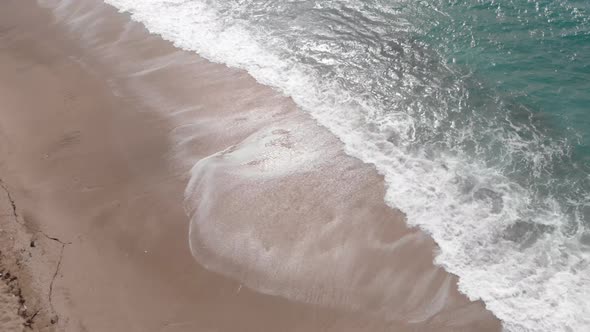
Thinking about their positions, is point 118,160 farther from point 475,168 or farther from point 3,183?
point 475,168

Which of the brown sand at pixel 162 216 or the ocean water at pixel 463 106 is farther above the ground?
the ocean water at pixel 463 106

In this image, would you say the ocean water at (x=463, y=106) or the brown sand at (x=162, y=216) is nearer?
the brown sand at (x=162, y=216)

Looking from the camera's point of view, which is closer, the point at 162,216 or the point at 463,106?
the point at 162,216

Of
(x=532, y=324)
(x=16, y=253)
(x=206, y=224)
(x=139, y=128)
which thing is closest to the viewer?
(x=532, y=324)

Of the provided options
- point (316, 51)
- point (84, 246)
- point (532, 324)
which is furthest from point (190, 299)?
point (316, 51)

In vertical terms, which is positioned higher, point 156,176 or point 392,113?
point 392,113

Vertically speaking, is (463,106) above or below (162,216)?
above
